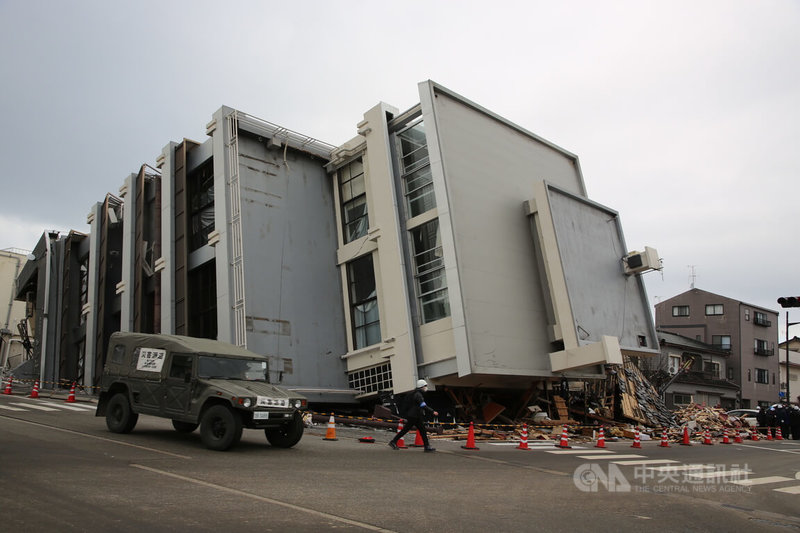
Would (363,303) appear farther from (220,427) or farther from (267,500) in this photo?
(267,500)

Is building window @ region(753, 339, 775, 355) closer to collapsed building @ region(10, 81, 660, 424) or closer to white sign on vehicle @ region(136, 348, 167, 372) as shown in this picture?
collapsed building @ region(10, 81, 660, 424)

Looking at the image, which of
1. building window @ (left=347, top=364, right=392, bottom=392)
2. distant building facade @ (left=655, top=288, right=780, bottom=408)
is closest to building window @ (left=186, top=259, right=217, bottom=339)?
building window @ (left=347, top=364, right=392, bottom=392)

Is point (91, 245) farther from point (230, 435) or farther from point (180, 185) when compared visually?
point (230, 435)

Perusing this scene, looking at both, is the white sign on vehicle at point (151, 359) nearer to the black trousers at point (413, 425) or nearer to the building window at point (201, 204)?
the black trousers at point (413, 425)

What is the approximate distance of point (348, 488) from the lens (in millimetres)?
8914

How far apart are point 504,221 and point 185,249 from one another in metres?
13.7

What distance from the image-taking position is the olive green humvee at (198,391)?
40.1 ft

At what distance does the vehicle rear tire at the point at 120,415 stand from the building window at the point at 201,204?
15540 mm

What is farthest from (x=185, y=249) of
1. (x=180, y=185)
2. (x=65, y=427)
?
(x=65, y=427)

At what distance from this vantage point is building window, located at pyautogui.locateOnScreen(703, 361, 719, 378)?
5822 cm

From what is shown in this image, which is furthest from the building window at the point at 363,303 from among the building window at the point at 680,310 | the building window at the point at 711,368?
the building window at the point at 680,310

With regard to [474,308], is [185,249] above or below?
above

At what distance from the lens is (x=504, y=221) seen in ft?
84.0

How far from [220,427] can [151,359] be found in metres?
2.56
